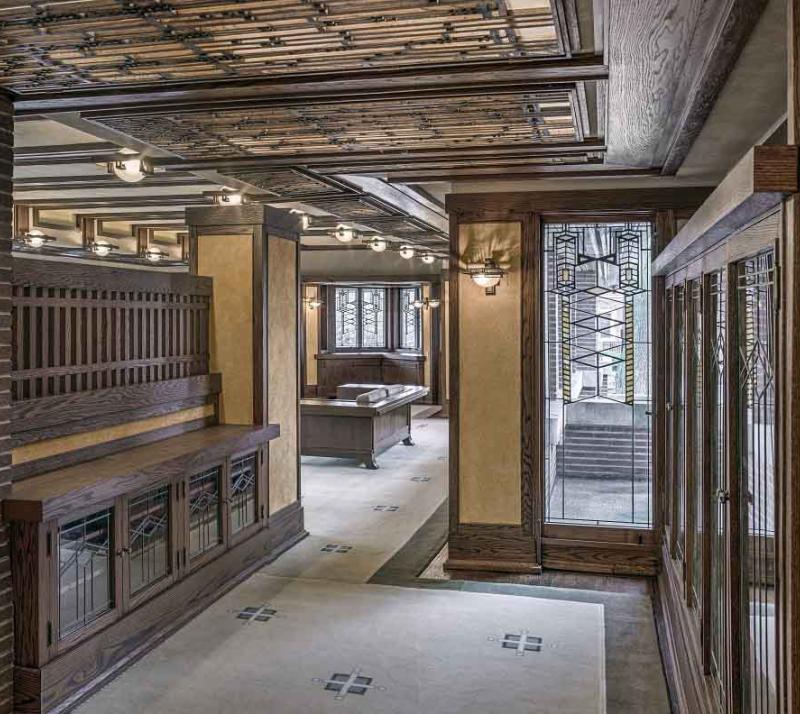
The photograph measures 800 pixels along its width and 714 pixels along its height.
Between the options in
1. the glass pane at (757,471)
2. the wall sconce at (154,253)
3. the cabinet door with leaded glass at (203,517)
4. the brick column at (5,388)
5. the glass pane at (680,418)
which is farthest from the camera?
the wall sconce at (154,253)

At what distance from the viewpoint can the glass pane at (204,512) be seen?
473 centimetres

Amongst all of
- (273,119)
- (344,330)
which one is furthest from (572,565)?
(344,330)

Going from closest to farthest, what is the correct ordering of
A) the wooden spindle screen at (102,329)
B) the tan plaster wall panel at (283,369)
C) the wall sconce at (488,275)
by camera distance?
the wooden spindle screen at (102,329), the wall sconce at (488,275), the tan plaster wall panel at (283,369)

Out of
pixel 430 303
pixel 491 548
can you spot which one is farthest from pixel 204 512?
pixel 430 303

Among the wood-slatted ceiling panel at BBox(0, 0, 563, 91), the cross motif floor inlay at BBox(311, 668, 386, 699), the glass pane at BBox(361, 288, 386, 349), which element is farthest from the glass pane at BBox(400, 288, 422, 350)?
the wood-slatted ceiling panel at BBox(0, 0, 563, 91)

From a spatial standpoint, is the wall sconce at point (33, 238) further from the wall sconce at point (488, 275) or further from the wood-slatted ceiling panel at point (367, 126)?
the wall sconce at point (488, 275)

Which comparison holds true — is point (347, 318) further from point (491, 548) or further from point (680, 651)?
point (680, 651)

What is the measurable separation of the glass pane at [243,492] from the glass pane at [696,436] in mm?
2905

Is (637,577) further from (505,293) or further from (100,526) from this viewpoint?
(100,526)

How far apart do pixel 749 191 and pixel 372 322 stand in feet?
51.7

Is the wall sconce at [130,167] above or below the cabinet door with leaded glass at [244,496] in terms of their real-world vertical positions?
above

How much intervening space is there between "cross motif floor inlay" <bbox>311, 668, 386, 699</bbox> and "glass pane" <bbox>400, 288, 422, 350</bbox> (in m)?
13.3

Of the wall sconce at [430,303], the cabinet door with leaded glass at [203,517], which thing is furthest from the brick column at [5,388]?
the wall sconce at [430,303]

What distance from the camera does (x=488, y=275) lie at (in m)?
5.43
